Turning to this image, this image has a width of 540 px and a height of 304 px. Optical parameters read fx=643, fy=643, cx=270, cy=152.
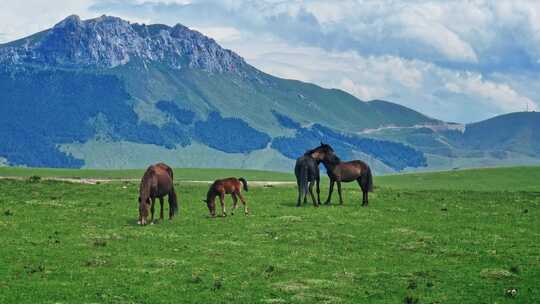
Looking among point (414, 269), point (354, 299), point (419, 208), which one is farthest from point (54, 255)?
point (419, 208)

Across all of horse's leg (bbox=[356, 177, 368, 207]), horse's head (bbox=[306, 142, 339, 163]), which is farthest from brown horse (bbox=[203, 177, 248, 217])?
horse's leg (bbox=[356, 177, 368, 207])

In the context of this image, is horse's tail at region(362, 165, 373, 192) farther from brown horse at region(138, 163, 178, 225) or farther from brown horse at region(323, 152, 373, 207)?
brown horse at region(138, 163, 178, 225)

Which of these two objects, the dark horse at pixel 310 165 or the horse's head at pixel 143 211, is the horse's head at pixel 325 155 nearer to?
the dark horse at pixel 310 165

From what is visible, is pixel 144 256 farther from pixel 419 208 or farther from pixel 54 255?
pixel 419 208

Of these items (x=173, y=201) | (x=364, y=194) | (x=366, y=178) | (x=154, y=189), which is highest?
(x=366, y=178)

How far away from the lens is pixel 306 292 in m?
22.6

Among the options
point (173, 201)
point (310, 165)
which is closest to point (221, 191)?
point (173, 201)

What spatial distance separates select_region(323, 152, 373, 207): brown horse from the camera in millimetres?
47156

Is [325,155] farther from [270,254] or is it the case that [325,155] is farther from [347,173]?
[270,254]

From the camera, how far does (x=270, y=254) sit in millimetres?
29000

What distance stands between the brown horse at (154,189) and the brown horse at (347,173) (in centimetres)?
1284

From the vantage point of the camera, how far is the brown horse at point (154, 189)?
36.2 m

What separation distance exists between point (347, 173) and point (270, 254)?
19.9 m

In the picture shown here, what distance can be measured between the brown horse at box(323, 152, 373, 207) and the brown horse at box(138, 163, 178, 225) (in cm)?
1284
